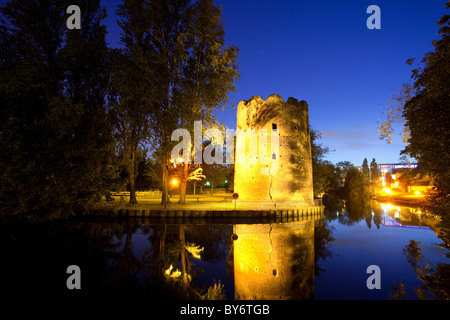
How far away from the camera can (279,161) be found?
1933cm

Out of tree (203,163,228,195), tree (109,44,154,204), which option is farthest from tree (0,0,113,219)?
tree (203,163,228,195)

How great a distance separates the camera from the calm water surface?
5574 mm

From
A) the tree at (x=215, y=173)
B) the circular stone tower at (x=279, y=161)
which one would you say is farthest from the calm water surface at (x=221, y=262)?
the tree at (x=215, y=173)

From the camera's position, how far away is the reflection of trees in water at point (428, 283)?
16.9ft

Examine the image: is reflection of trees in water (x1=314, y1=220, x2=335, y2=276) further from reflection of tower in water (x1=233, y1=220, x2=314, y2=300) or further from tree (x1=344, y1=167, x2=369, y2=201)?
tree (x1=344, y1=167, x2=369, y2=201)

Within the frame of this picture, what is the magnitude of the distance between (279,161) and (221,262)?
488 inches

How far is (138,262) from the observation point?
7.45m

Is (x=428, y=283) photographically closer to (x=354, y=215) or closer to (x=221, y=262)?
(x=221, y=262)

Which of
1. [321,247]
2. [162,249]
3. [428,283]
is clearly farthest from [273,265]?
[162,249]

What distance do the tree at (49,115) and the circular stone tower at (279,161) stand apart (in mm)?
10031

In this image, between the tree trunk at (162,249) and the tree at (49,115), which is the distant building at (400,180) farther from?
the tree at (49,115)

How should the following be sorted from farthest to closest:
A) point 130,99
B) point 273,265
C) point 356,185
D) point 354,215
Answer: point 356,185
point 354,215
point 130,99
point 273,265
